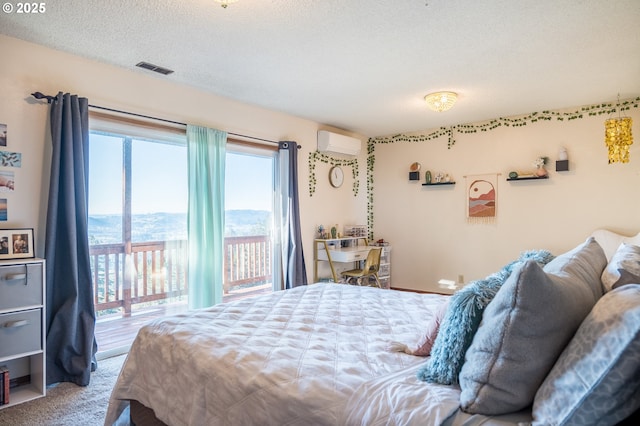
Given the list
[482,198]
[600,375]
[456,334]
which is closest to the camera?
[600,375]

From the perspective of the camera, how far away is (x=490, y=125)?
514cm

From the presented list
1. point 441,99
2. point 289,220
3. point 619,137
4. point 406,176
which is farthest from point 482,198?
point 289,220

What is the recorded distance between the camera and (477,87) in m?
3.79

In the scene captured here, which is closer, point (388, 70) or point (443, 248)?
point (388, 70)

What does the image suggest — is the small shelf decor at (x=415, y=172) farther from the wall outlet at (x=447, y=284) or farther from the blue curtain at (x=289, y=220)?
the blue curtain at (x=289, y=220)

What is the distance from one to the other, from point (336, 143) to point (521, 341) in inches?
173

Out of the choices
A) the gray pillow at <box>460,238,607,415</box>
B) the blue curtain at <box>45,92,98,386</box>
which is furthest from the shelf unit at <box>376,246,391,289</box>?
the gray pillow at <box>460,238,607,415</box>

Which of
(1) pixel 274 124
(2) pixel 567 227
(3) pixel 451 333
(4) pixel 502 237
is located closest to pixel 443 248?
(4) pixel 502 237

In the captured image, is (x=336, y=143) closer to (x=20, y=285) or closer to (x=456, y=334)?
(x=20, y=285)

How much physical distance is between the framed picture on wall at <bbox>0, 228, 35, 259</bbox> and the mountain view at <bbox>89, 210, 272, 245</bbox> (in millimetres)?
558

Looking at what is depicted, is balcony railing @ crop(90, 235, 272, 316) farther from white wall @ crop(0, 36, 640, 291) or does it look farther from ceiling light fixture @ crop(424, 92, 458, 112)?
ceiling light fixture @ crop(424, 92, 458, 112)

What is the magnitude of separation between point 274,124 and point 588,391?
4.23 metres

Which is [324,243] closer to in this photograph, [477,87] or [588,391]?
[477,87]

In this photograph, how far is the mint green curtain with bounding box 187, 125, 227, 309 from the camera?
12.2 ft
